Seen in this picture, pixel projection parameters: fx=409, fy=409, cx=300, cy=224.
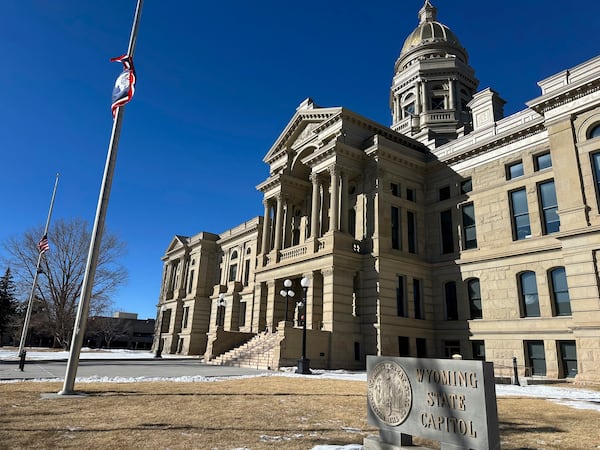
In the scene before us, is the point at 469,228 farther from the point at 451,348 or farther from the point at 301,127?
the point at 301,127

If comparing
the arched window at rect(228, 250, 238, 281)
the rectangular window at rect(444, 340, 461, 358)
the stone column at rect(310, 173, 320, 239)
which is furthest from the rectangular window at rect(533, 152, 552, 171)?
the arched window at rect(228, 250, 238, 281)

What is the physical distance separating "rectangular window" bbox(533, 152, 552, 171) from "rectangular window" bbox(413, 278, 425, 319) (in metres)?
11.2

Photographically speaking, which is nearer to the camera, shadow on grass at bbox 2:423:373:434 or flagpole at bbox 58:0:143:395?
shadow on grass at bbox 2:423:373:434

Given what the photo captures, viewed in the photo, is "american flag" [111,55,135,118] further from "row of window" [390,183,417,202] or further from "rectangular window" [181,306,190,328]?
"rectangular window" [181,306,190,328]

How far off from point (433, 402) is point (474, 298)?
25780 millimetres

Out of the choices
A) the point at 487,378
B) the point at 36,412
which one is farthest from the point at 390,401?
the point at 36,412

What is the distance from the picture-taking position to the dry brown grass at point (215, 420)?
6732 mm

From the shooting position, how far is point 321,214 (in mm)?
34125

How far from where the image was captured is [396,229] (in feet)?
102

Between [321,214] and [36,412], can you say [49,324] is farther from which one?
[36,412]

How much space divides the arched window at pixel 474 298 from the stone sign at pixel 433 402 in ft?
81.5

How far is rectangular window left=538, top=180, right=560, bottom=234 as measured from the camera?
25359mm

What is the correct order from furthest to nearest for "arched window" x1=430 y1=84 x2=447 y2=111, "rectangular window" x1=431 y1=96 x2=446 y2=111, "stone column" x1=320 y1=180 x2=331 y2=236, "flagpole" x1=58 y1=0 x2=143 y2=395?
"rectangular window" x1=431 y1=96 x2=446 y2=111, "arched window" x1=430 y1=84 x2=447 y2=111, "stone column" x1=320 y1=180 x2=331 y2=236, "flagpole" x1=58 y1=0 x2=143 y2=395

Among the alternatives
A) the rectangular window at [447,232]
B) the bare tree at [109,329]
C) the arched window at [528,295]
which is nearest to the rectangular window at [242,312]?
the rectangular window at [447,232]
